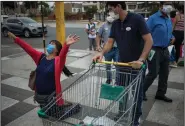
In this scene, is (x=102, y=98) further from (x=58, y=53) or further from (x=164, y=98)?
(x=164, y=98)

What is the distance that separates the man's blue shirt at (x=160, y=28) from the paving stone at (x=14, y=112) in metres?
2.61

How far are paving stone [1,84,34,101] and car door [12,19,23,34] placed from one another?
11.9 metres

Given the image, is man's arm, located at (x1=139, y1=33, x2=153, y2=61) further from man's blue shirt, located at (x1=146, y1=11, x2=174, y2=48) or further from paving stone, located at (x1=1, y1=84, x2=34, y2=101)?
paving stone, located at (x1=1, y1=84, x2=34, y2=101)

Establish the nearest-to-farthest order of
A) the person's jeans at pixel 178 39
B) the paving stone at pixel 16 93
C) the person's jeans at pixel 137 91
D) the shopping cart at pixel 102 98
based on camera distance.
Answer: the shopping cart at pixel 102 98
the person's jeans at pixel 137 91
the paving stone at pixel 16 93
the person's jeans at pixel 178 39

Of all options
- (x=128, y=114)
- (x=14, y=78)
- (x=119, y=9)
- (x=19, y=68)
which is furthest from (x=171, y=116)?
(x=19, y=68)

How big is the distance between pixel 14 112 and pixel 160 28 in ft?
9.79

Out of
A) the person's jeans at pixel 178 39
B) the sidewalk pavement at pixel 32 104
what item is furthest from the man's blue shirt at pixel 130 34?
the person's jeans at pixel 178 39

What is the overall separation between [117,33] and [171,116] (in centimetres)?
183

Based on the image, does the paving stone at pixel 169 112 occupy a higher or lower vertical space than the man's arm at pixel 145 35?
lower

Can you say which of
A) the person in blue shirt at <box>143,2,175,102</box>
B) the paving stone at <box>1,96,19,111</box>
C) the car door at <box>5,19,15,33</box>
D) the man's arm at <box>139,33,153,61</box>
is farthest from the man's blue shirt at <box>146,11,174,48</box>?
the car door at <box>5,19,15,33</box>

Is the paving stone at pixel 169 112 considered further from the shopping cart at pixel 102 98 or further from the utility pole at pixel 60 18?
the utility pole at pixel 60 18

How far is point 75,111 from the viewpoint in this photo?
294cm

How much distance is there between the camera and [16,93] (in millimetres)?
5086

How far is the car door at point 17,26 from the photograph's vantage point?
16.5 metres
